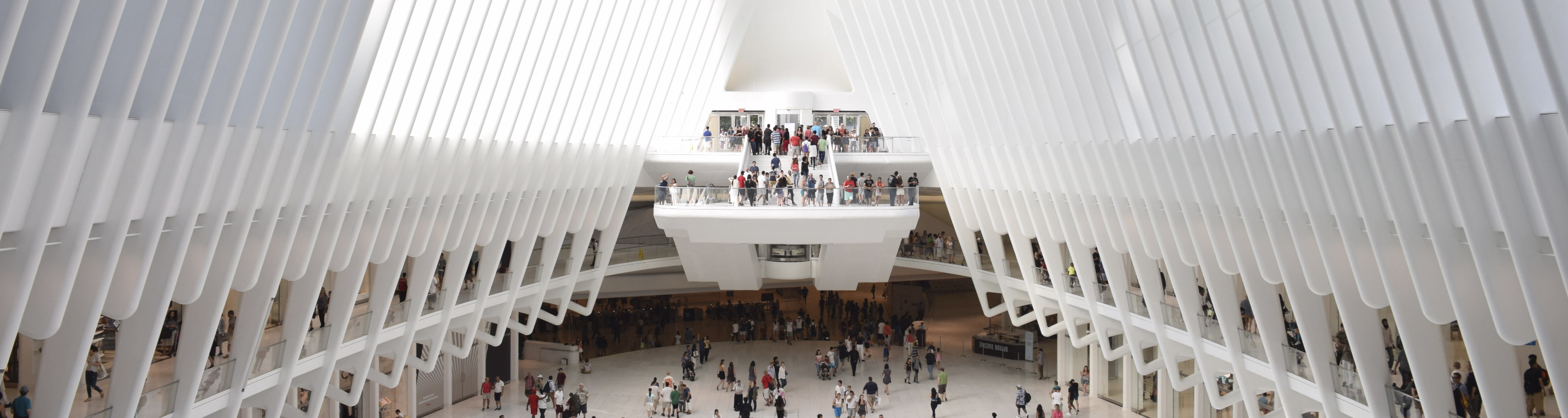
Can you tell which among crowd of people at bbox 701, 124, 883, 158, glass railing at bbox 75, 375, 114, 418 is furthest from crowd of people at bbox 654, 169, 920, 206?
glass railing at bbox 75, 375, 114, 418

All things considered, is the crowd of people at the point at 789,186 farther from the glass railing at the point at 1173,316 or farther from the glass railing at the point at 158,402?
the glass railing at the point at 158,402

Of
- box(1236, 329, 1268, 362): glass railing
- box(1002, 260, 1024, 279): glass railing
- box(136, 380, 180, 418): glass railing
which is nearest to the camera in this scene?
box(136, 380, 180, 418): glass railing

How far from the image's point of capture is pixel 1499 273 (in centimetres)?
984

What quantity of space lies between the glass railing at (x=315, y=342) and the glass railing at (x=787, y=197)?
830 cm

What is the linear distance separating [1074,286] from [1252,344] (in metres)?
8.02

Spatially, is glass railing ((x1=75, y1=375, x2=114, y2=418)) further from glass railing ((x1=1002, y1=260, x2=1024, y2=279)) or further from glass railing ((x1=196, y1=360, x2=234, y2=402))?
glass railing ((x1=1002, y1=260, x2=1024, y2=279))

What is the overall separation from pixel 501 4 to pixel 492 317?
476 inches

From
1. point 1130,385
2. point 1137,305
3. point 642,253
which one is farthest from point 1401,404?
point 642,253

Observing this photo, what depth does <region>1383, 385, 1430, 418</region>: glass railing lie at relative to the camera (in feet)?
43.6

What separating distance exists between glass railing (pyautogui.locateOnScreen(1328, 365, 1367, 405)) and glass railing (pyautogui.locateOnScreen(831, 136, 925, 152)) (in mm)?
18428

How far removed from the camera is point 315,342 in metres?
17.4

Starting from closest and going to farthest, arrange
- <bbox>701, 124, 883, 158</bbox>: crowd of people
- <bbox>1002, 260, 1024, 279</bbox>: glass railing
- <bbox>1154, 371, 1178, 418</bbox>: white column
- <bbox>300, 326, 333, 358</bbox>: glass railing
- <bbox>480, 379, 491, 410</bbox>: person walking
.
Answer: <bbox>300, 326, 333, 358</bbox>: glass railing, <bbox>1154, 371, 1178, 418</bbox>: white column, <bbox>480, 379, 491, 410</bbox>: person walking, <bbox>1002, 260, 1024, 279</bbox>: glass railing, <bbox>701, 124, 883, 158</bbox>: crowd of people

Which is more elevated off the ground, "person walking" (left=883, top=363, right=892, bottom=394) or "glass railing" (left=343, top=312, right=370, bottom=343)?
"glass railing" (left=343, top=312, right=370, bottom=343)

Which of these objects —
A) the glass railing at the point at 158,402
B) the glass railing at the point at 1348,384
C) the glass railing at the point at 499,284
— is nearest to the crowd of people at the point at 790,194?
the glass railing at the point at 499,284
